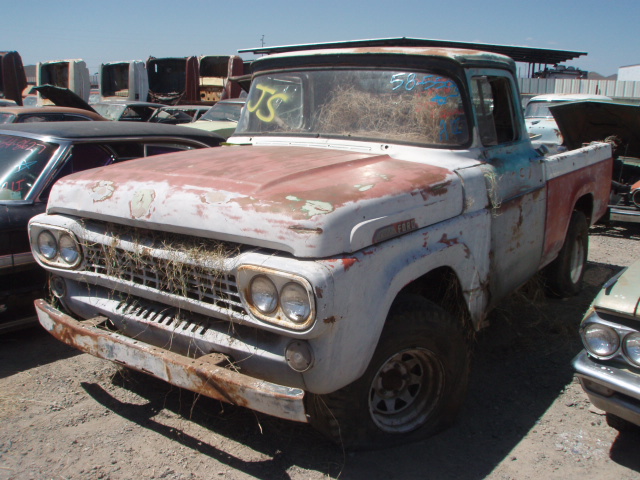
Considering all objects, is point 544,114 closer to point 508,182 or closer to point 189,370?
point 508,182

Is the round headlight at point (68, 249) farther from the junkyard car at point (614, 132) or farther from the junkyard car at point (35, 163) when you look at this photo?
the junkyard car at point (614, 132)

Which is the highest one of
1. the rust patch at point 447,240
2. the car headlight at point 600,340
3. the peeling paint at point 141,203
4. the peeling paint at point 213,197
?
the peeling paint at point 213,197

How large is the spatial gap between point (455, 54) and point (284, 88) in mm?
1190

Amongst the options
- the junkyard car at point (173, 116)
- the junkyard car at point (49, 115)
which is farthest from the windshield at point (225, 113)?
the junkyard car at point (49, 115)

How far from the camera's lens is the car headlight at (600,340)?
260 cm

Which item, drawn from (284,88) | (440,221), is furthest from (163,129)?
(440,221)

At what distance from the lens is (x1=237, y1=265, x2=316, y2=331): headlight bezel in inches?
88.4

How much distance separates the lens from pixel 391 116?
11.7ft

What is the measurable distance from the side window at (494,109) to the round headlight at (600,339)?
138 centimetres

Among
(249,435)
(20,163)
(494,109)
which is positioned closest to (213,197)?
(249,435)

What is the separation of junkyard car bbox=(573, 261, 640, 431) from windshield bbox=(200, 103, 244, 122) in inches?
404

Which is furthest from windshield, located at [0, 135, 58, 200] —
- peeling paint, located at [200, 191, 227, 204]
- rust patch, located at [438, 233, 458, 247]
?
rust patch, located at [438, 233, 458, 247]

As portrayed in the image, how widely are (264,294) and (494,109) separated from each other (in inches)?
93.4

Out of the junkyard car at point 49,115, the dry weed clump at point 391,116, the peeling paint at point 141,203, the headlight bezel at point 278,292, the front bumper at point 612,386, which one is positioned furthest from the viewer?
the junkyard car at point 49,115
